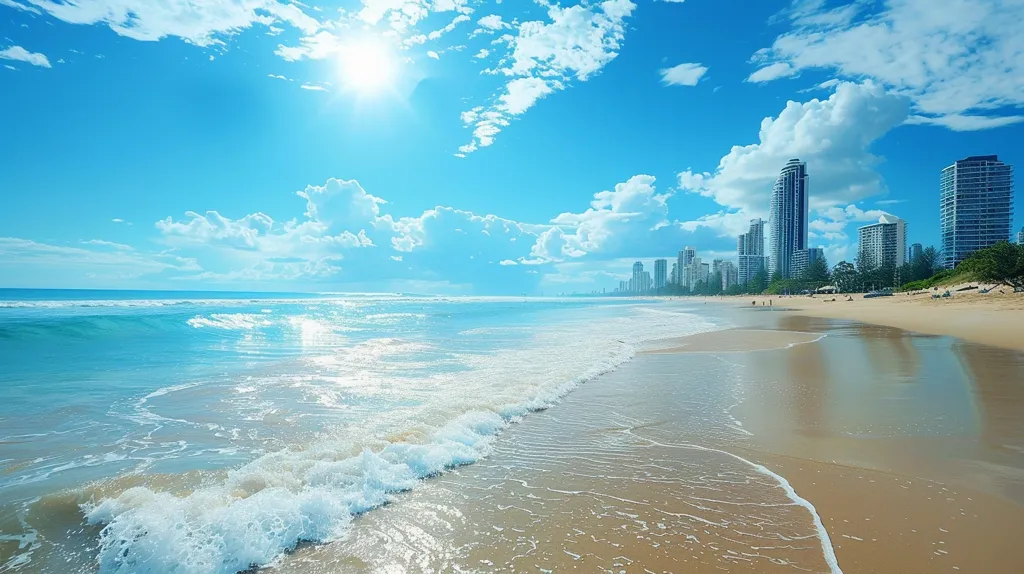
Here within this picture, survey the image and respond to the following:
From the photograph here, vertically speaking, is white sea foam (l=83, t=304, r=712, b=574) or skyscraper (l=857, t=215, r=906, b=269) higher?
skyscraper (l=857, t=215, r=906, b=269)

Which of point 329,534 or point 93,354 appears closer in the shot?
point 329,534

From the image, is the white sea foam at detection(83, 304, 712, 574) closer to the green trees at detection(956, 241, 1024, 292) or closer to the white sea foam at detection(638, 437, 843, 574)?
the white sea foam at detection(638, 437, 843, 574)

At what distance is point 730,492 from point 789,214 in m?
204

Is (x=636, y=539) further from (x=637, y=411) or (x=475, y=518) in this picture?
(x=637, y=411)

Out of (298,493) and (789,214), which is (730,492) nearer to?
(298,493)

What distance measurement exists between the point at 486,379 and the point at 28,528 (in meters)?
8.60

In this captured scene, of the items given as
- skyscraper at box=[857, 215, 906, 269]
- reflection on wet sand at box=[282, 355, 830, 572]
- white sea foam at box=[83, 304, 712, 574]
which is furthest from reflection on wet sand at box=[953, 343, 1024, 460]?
skyscraper at box=[857, 215, 906, 269]

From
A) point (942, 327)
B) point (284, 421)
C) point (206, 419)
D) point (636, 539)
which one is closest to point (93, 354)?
point (206, 419)

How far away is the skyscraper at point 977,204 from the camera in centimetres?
11844

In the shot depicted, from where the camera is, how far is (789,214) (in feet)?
579

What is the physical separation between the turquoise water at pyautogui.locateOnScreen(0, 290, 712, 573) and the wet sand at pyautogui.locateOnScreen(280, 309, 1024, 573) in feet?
1.88

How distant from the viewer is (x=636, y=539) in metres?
4.21

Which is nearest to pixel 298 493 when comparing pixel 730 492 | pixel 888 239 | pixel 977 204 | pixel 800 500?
pixel 730 492

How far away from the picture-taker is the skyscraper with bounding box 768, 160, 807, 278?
173 metres
